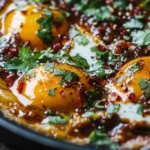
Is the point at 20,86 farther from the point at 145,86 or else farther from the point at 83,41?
the point at 145,86

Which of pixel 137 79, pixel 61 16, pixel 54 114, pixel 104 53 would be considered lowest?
pixel 54 114

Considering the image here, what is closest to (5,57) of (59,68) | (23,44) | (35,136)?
(23,44)

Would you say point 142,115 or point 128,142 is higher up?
point 142,115

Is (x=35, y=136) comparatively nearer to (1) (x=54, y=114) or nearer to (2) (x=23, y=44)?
(1) (x=54, y=114)

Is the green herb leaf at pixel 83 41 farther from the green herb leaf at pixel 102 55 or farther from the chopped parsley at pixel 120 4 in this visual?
the chopped parsley at pixel 120 4

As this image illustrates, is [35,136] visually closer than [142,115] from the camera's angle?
Yes

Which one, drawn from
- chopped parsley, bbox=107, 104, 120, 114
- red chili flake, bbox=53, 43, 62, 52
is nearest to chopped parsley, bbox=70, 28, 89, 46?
red chili flake, bbox=53, 43, 62, 52
